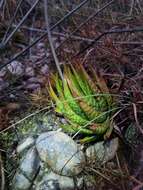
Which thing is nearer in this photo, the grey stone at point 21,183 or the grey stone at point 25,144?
the grey stone at point 21,183

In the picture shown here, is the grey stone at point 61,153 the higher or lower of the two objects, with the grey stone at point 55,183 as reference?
higher

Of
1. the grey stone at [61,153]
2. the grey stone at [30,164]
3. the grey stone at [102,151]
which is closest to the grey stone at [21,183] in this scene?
the grey stone at [30,164]

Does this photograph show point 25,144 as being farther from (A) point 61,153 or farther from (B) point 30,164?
(A) point 61,153

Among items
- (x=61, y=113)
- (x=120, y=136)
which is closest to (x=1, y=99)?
(x=61, y=113)

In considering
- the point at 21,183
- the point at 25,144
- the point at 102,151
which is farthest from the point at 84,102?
the point at 21,183

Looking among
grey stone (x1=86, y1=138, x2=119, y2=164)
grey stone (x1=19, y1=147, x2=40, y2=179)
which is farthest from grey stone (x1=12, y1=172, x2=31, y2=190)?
grey stone (x1=86, y1=138, x2=119, y2=164)

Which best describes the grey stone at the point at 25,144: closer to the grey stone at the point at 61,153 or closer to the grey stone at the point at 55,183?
the grey stone at the point at 61,153
